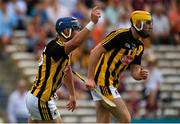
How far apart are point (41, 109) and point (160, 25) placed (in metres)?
8.05

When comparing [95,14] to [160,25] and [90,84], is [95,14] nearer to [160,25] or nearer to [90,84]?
[90,84]

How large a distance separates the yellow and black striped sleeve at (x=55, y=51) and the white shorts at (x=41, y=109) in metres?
0.65

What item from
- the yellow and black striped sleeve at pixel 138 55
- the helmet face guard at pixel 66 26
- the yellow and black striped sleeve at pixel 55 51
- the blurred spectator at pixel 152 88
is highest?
the helmet face guard at pixel 66 26

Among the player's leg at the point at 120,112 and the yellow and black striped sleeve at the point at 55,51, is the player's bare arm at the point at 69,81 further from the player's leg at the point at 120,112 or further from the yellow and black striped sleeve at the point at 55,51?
the player's leg at the point at 120,112

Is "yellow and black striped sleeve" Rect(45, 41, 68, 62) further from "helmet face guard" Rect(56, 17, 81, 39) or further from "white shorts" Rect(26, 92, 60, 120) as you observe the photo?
"white shorts" Rect(26, 92, 60, 120)

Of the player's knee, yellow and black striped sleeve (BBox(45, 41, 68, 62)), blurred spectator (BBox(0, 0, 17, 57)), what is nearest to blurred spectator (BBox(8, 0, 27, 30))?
blurred spectator (BBox(0, 0, 17, 57))

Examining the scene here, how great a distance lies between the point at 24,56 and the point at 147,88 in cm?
264

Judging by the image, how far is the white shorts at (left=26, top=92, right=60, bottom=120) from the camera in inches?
471

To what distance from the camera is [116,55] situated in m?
12.3

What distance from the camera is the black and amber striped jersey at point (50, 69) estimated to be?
11.7 metres

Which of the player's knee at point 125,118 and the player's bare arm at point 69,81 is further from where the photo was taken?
the player's knee at point 125,118

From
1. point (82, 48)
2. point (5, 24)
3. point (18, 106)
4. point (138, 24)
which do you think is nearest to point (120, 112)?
point (138, 24)

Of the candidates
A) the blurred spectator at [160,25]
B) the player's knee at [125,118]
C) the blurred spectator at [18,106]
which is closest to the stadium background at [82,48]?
the blurred spectator at [160,25]

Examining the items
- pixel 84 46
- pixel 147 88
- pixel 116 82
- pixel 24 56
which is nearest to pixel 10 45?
pixel 24 56
